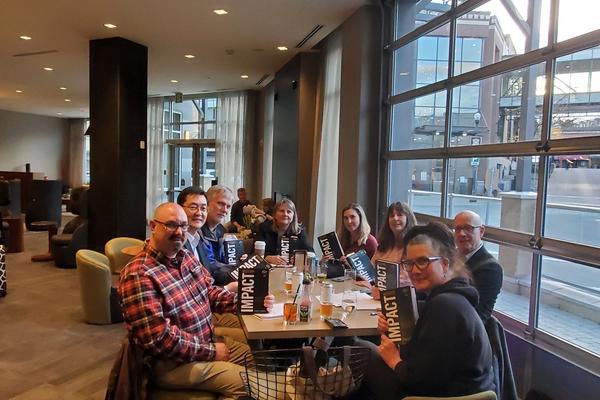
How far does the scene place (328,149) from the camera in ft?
20.6

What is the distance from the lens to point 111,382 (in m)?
1.93

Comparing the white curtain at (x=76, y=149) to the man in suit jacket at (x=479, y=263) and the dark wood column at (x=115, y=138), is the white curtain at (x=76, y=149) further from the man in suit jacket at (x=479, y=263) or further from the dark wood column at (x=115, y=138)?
the man in suit jacket at (x=479, y=263)

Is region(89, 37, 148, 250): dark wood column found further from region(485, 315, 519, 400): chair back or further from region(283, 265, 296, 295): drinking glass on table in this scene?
region(485, 315, 519, 400): chair back

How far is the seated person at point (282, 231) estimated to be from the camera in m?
3.98

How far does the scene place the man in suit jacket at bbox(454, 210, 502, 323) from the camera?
238 cm

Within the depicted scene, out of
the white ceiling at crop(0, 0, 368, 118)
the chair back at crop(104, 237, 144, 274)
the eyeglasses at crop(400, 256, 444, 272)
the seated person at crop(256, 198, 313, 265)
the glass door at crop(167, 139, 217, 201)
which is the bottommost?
the chair back at crop(104, 237, 144, 274)

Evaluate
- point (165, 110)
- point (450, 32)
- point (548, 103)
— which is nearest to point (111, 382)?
point (548, 103)

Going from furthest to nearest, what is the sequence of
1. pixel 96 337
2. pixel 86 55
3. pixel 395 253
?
pixel 86 55 → pixel 96 337 → pixel 395 253

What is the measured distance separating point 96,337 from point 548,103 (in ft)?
13.2

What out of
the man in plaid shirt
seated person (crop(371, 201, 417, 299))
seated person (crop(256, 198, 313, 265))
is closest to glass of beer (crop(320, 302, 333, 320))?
the man in plaid shirt

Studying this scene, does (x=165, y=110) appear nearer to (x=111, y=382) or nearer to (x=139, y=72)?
(x=139, y=72)

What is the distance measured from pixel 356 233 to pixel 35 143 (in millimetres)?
15587

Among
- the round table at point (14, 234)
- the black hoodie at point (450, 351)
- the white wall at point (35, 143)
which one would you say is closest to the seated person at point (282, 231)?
the black hoodie at point (450, 351)

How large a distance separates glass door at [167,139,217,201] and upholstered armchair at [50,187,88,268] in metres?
4.70
